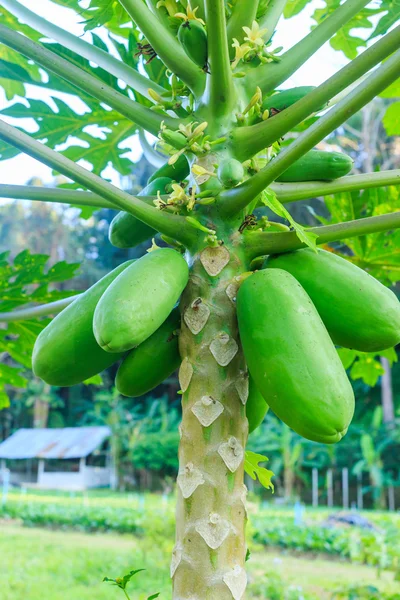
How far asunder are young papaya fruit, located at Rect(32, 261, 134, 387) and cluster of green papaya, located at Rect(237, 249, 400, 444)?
12.0 inches

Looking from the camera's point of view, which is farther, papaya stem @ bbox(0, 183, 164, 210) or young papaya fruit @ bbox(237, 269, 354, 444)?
papaya stem @ bbox(0, 183, 164, 210)

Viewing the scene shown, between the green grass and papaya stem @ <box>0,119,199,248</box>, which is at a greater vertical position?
papaya stem @ <box>0,119,199,248</box>

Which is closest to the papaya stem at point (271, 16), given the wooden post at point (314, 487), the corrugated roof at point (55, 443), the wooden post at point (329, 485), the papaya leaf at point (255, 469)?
the papaya leaf at point (255, 469)

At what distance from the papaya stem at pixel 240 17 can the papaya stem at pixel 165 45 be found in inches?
4.8

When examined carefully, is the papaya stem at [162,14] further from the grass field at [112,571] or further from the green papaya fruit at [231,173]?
the grass field at [112,571]

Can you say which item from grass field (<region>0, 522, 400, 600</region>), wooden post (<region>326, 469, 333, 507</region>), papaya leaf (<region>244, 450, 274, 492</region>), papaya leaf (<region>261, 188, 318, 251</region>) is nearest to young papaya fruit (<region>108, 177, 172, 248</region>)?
papaya leaf (<region>261, 188, 318, 251</region>)


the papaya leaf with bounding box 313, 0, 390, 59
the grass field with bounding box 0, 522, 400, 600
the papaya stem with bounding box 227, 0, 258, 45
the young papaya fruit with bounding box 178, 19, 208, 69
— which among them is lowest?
the grass field with bounding box 0, 522, 400, 600

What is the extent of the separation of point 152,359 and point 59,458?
1957cm

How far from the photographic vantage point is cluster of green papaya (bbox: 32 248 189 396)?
1078 mm

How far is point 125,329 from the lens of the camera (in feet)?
3.49

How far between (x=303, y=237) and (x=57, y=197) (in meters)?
0.52

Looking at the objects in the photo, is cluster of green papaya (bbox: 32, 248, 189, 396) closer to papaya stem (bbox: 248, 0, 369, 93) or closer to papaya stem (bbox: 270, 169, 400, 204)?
papaya stem (bbox: 270, 169, 400, 204)

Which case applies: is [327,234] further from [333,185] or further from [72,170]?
[72,170]

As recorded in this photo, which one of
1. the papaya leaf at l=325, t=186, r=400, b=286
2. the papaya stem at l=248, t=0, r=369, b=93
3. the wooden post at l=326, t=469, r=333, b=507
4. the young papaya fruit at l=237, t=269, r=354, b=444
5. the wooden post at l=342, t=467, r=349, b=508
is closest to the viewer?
the young papaya fruit at l=237, t=269, r=354, b=444
